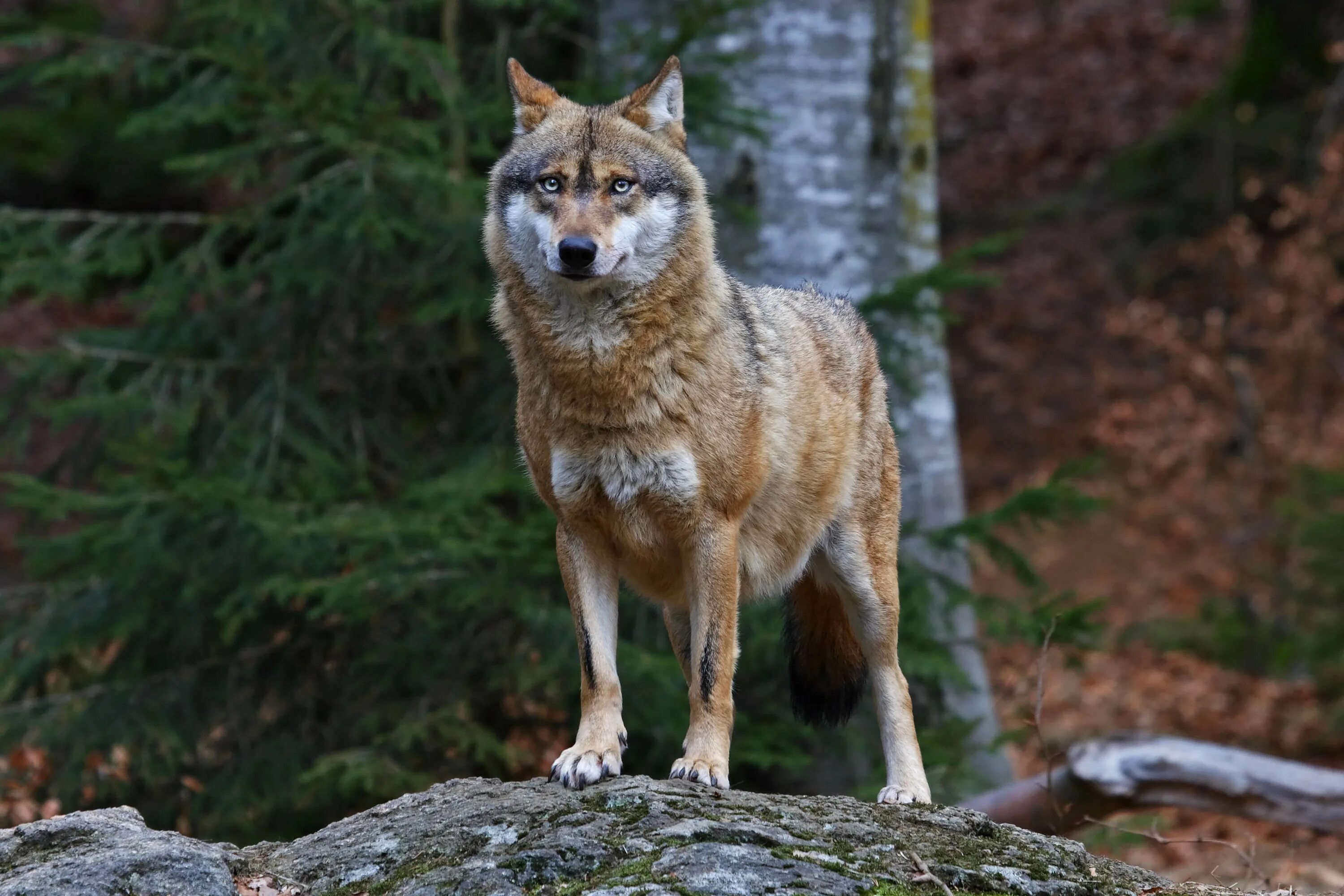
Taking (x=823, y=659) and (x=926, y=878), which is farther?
(x=823, y=659)

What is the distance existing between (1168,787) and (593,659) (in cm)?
427

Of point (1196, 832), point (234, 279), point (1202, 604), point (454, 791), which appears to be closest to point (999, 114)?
point (1202, 604)

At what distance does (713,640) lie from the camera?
5.10 m

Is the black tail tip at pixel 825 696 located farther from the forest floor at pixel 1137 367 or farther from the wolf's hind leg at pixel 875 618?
the forest floor at pixel 1137 367

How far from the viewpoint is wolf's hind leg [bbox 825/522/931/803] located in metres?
5.95

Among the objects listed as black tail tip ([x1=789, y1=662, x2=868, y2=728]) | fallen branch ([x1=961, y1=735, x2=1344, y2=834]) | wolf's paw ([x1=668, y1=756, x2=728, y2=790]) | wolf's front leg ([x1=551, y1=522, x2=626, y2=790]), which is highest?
wolf's front leg ([x1=551, y1=522, x2=626, y2=790])

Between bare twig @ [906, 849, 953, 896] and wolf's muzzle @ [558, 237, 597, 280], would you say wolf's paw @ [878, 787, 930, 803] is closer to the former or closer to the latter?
bare twig @ [906, 849, 953, 896]

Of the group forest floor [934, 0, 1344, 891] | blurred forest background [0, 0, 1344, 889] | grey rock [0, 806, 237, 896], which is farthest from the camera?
forest floor [934, 0, 1344, 891]

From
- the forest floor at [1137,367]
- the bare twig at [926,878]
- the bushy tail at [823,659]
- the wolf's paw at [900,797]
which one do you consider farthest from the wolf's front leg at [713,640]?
the forest floor at [1137,367]

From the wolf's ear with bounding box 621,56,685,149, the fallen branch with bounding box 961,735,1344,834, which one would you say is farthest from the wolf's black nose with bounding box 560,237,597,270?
the fallen branch with bounding box 961,735,1344,834

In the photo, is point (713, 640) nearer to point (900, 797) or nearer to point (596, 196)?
point (900, 797)

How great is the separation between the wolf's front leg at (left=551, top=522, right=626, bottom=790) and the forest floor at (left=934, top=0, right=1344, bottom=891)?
129 inches

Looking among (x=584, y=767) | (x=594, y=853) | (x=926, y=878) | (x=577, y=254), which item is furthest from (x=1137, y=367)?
(x=594, y=853)

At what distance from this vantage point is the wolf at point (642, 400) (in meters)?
5.05
